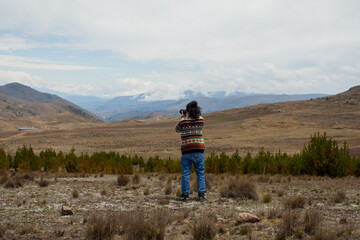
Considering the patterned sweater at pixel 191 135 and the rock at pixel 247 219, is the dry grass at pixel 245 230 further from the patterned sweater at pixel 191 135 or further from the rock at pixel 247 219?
the patterned sweater at pixel 191 135

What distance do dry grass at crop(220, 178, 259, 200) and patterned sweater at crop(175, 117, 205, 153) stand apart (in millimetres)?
1817

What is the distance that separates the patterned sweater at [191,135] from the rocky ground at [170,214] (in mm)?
1477

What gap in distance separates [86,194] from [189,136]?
157 inches

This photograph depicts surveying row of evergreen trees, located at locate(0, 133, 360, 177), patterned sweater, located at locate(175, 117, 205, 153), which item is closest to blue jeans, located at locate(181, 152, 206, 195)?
patterned sweater, located at locate(175, 117, 205, 153)

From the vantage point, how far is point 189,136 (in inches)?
304

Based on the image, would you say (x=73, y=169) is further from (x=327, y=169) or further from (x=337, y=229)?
(x=337, y=229)

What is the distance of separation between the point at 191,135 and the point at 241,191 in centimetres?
232

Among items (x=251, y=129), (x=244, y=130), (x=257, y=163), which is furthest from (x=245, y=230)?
(x=251, y=129)

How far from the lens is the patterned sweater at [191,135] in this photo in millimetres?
7660

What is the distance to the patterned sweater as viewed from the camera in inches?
302

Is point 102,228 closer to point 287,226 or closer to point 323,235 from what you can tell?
point 287,226

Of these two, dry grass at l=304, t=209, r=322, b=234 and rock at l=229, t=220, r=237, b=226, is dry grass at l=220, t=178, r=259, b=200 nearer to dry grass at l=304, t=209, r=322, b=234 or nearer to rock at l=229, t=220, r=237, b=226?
rock at l=229, t=220, r=237, b=226

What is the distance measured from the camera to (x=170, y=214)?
19.7 feet

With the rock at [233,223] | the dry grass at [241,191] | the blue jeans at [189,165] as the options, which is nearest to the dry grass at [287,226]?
the rock at [233,223]
